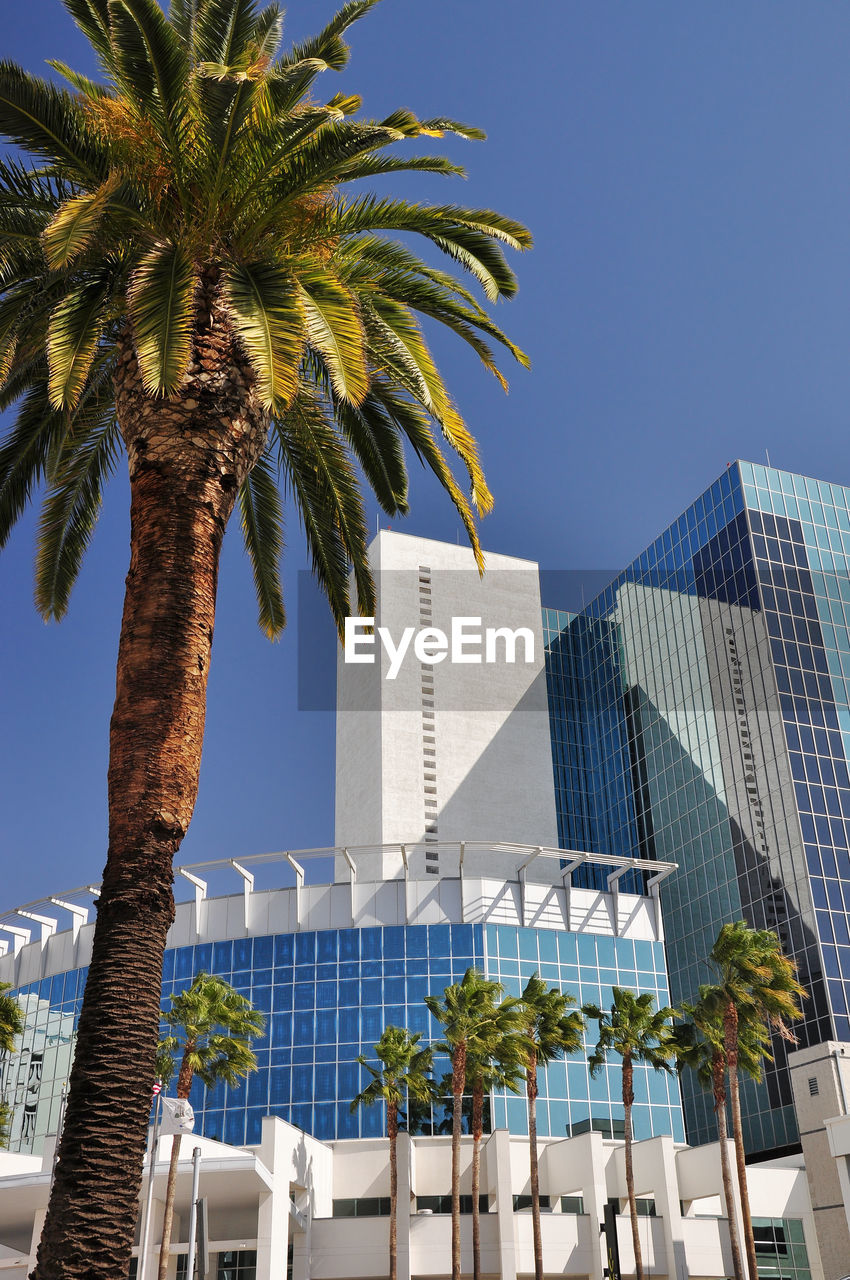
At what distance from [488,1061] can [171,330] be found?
41402mm

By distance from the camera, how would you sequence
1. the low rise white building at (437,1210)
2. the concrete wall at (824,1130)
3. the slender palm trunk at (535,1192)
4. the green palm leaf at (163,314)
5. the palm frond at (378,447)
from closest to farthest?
the green palm leaf at (163,314) < the palm frond at (378,447) < the low rise white building at (437,1210) < the slender palm trunk at (535,1192) < the concrete wall at (824,1130)

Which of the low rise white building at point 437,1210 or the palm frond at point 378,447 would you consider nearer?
the palm frond at point 378,447

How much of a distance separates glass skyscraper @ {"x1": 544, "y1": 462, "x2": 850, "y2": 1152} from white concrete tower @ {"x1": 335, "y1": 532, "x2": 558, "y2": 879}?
8.49 m

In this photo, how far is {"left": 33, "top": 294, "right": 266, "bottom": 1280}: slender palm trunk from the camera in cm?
978

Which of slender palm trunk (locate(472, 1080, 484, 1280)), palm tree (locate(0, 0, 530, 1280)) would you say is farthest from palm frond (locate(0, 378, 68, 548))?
slender palm trunk (locate(472, 1080, 484, 1280))

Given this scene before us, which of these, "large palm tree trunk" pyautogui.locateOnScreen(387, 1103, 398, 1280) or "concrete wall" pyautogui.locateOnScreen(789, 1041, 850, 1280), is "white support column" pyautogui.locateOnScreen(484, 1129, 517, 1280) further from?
"concrete wall" pyautogui.locateOnScreen(789, 1041, 850, 1280)

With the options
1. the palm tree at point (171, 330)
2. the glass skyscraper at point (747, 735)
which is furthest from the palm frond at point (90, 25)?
the glass skyscraper at point (747, 735)

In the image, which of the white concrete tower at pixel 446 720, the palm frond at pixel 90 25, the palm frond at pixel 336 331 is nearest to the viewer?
the palm frond at pixel 336 331

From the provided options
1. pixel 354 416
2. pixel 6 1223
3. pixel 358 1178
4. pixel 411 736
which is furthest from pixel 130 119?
pixel 411 736

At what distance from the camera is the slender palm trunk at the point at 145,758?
32.1 ft

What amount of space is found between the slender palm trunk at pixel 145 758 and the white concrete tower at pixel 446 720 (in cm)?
8233

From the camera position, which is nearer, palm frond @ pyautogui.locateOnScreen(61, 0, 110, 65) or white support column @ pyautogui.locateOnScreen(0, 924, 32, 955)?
palm frond @ pyautogui.locateOnScreen(61, 0, 110, 65)

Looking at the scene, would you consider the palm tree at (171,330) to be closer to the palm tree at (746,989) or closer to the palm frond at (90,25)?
the palm frond at (90,25)

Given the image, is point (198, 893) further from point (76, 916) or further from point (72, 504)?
point (72, 504)
